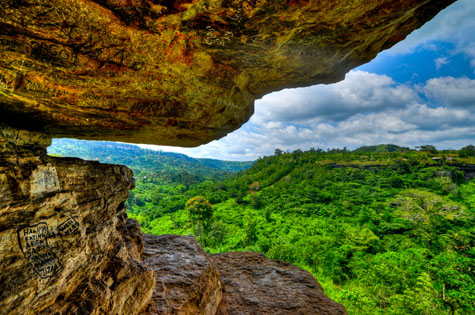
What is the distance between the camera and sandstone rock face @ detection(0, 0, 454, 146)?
13.6 feet

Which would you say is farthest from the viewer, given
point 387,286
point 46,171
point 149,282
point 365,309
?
point 387,286

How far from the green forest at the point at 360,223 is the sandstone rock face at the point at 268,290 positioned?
13.9 m

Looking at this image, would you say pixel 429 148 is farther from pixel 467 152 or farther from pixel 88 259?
pixel 88 259

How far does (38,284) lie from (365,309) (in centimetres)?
2572

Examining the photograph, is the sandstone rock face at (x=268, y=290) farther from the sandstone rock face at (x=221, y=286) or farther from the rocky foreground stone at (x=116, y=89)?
the rocky foreground stone at (x=116, y=89)

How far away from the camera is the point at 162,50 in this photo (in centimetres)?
515

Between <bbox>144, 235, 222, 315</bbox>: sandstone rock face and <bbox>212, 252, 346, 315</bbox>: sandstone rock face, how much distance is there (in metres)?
1.12

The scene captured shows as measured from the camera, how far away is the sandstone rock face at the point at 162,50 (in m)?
4.14

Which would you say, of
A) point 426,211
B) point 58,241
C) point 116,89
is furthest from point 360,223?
point 58,241

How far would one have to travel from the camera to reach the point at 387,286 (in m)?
23.0

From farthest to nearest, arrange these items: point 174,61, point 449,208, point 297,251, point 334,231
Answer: point 334,231, point 449,208, point 297,251, point 174,61

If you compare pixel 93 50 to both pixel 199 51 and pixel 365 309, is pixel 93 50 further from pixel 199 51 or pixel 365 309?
pixel 365 309

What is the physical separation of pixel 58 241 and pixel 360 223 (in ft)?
193

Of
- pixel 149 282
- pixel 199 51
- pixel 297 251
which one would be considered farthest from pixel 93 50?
pixel 297 251
